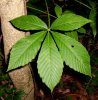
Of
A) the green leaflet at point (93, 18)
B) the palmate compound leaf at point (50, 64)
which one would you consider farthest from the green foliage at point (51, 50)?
the green leaflet at point (93, 18)

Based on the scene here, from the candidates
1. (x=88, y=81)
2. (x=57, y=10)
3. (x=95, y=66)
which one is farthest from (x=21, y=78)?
(x=95, y=66)

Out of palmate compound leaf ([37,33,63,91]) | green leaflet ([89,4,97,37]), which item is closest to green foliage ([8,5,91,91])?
palmate compound leaf ([37,33,63,91])

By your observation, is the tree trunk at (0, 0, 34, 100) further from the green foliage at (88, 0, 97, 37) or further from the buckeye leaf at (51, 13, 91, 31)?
the green foliage at (88, 0, 97, 37)

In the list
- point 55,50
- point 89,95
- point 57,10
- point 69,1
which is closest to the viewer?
point 55,50

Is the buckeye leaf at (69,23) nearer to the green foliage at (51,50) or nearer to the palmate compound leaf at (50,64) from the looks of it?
the green foliage at (51,50)

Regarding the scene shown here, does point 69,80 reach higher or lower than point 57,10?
lower

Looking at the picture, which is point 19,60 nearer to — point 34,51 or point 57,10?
point 34,51

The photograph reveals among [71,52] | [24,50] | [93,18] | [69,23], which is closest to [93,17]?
[93,18]
